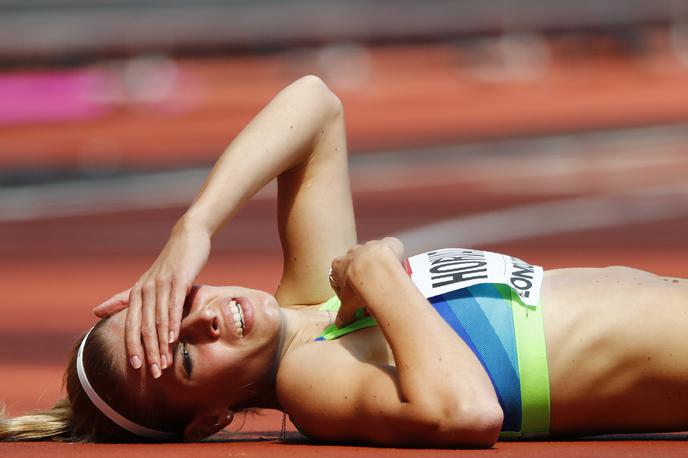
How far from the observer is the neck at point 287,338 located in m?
4.02

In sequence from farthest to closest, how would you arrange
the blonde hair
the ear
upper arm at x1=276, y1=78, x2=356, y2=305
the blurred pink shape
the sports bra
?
the blurred pink shape < upper arm at x1=276, y1=78, x2=356, y2=305 < the ear < the blonde hair < the sports bra

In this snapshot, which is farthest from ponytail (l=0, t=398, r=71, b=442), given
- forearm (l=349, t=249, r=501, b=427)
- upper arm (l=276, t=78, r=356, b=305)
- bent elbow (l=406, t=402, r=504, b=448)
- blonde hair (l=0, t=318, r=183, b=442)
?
bent elbow (l=406, t=402, r=504, b=448)

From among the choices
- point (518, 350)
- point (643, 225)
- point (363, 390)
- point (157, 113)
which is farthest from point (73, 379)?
point (157, 113)

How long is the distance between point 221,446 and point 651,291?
4.58 feet

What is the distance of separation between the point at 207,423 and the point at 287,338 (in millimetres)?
386

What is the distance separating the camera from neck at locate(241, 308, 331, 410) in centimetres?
402

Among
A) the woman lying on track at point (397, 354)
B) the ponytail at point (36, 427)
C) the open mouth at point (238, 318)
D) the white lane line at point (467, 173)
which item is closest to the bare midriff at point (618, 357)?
the woman lying on track at point (397, 354)

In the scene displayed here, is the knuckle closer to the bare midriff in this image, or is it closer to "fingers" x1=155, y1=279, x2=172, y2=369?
"fingers" x1=155, y1=279, x2=172, y2=369

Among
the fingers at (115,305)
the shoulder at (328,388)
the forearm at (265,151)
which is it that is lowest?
the shoulder at (328,388)

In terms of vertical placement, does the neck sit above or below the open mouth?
below

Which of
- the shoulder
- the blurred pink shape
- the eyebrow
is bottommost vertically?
the shoulder

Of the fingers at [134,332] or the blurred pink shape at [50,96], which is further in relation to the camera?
the blurred pink shape at [50,96]

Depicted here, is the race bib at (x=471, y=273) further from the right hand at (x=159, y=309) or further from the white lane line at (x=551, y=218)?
the white lane line at (x=551, y=218)

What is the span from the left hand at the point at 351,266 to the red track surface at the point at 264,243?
428 mm
